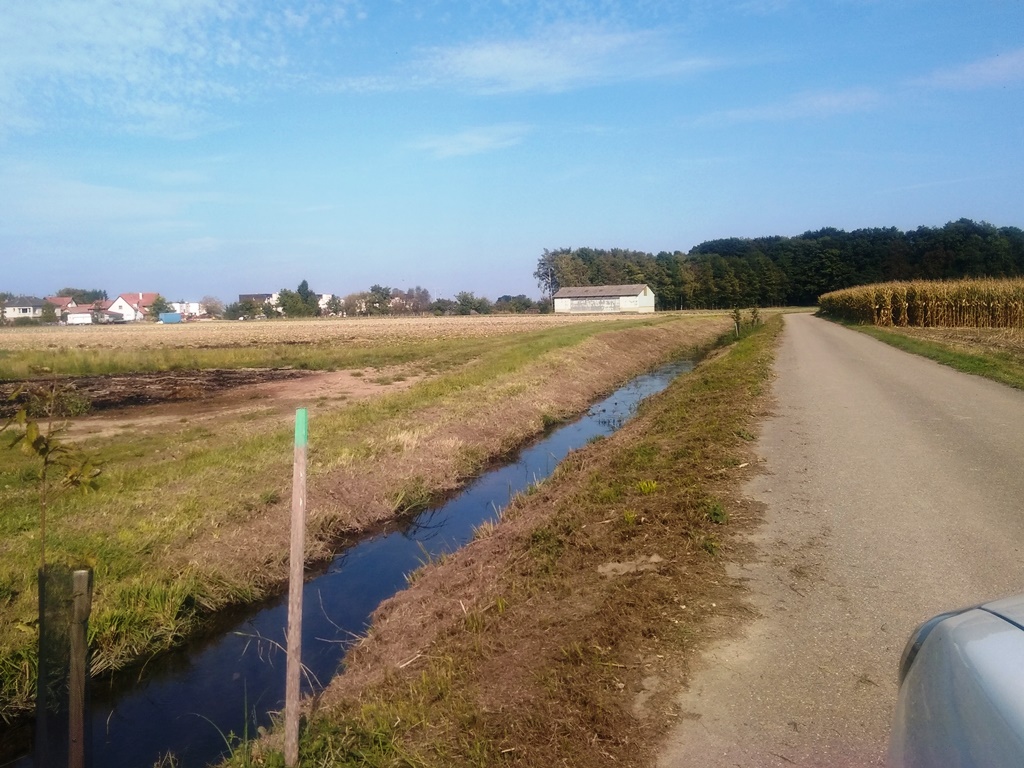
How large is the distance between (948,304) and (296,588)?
4507 centimetres

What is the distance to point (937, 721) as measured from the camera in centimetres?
207

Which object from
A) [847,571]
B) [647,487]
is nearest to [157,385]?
[647,487]

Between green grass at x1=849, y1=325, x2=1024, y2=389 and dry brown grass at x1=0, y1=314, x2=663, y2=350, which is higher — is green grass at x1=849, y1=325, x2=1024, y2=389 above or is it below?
below

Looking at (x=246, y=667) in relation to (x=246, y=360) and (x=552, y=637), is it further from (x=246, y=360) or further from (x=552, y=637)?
(x=246, y=360)

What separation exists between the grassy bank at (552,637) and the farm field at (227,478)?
6.75 ft

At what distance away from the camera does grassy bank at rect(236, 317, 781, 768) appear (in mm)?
3982

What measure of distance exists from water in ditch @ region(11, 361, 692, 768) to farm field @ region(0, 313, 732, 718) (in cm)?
39

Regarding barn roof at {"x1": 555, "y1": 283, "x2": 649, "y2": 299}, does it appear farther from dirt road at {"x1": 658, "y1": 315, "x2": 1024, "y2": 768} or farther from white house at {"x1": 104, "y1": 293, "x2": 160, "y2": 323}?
dirt road at {"x1": 658, "y1": 315, "x2": 1024, "y2": 768}

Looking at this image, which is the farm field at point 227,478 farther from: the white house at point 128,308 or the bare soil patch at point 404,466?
the white house at point 128,308

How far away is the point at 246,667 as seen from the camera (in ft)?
23.8

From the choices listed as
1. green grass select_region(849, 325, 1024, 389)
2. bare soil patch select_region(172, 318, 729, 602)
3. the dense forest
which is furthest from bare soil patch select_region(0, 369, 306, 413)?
the dense forest

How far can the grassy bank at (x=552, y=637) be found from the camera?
398 centimetres

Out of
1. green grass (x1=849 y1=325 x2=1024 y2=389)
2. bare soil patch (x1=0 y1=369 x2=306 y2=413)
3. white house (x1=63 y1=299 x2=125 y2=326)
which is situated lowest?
green grass (x1=849 y1=325 x2=1024 y2=389)

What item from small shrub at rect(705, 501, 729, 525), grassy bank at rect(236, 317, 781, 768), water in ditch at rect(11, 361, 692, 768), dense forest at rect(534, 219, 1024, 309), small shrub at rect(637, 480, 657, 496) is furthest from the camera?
dense forest at rect(534, 219, 1024, 309)
